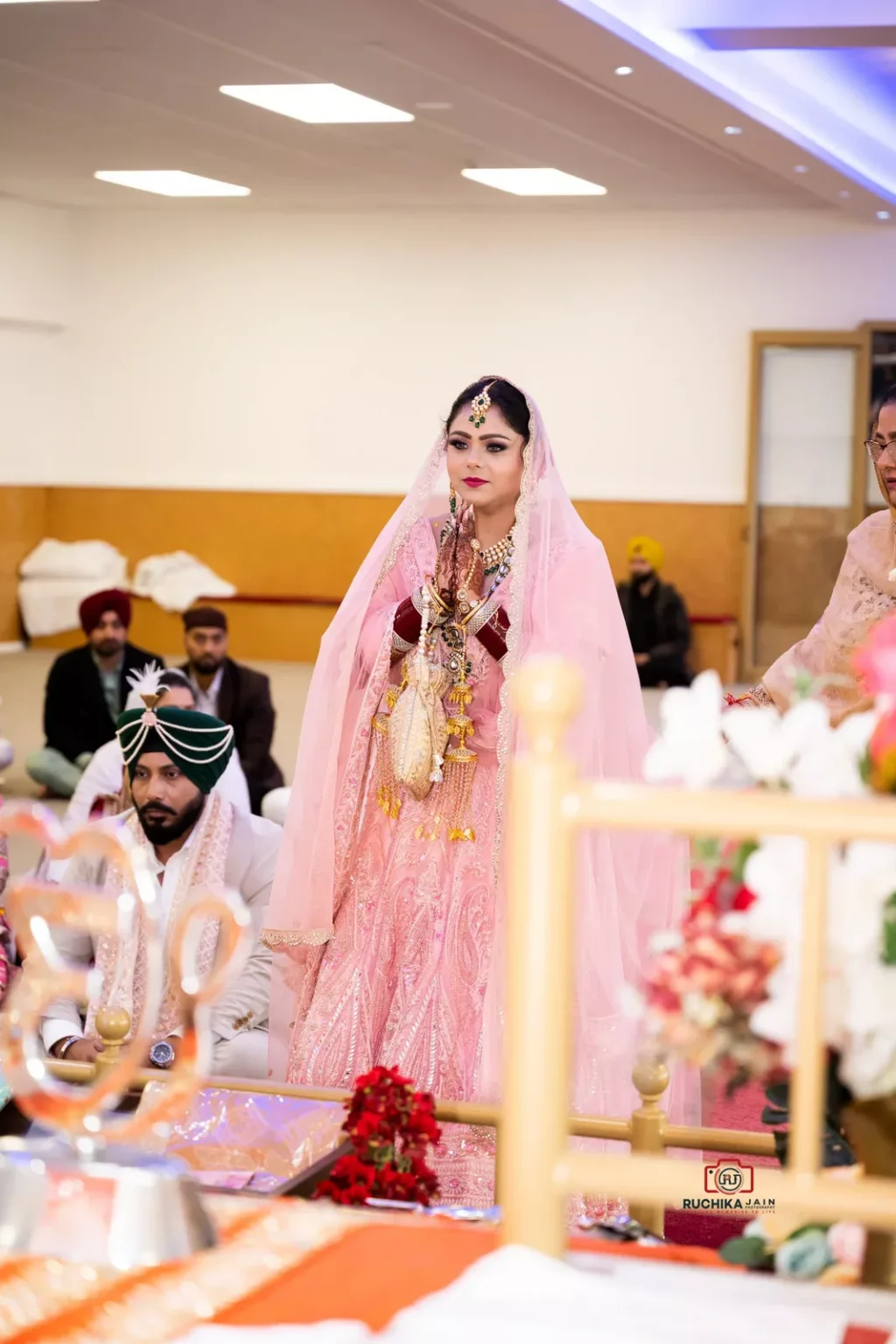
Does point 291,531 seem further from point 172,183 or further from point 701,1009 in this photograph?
point 701,1009

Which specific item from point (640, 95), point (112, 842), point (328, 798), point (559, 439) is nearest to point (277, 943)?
point (328, 798)

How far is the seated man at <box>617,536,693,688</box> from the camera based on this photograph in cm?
1189

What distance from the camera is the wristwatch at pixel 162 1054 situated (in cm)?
344

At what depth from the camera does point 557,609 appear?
342 cm

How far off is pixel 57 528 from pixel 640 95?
7675mm

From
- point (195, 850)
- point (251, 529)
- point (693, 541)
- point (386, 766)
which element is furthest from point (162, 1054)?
point (251, 529)

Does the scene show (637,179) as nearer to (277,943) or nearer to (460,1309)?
(277,943)

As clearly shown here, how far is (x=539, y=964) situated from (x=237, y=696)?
5.71m

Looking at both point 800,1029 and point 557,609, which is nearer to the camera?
point 800,1029

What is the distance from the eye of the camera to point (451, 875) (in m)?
3.42

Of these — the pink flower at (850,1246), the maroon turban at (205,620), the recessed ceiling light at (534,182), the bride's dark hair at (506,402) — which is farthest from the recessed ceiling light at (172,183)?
the pink flower at (850,1246)

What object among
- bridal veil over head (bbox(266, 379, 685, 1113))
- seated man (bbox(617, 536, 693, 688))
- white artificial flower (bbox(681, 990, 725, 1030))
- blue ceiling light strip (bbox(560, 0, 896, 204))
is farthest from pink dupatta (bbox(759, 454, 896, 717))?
seated man (bbox(617, 536, 693, 688))

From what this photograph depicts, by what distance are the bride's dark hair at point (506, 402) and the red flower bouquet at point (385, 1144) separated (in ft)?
4.59

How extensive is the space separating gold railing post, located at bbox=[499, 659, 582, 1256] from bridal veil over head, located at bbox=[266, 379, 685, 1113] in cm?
186
